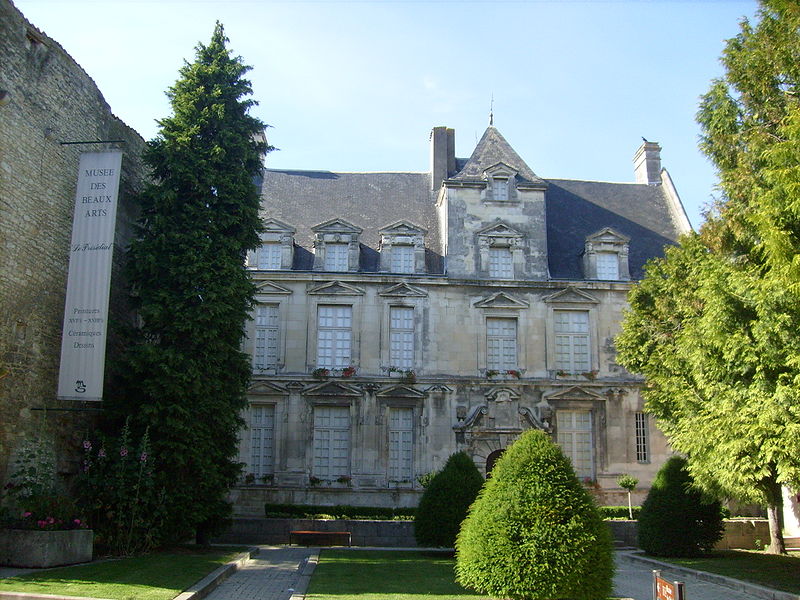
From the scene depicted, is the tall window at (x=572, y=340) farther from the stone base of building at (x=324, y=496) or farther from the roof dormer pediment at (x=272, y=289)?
the roof dormer pediment at (x=272, y=289)

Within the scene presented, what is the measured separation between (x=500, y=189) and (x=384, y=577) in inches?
601

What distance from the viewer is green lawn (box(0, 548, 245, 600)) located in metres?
9.69

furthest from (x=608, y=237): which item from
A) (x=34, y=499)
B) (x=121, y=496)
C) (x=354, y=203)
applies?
(x=34, y=499)

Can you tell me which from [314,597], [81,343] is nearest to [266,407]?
[81,343]

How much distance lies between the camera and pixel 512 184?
25.1m

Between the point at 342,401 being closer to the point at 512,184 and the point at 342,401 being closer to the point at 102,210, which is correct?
the point at 512,184

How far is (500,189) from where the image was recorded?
25.1 m

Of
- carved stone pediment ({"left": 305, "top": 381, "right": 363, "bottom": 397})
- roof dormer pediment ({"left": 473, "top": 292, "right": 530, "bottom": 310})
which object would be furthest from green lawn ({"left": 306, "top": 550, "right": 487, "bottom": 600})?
roof dormer pediment ({"left": 473, "top": 292, "right": 530, "bottom": 310})

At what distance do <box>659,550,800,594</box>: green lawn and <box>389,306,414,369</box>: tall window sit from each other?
32.3 ft

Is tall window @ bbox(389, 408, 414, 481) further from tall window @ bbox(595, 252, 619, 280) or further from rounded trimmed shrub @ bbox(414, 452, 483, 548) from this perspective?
tall window @ bbox(595, 252, 619, 280)

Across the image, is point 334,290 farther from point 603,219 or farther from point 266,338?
point 603,219

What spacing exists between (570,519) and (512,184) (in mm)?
16954

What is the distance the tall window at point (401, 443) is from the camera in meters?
23.1

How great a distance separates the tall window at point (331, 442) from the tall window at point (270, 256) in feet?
15.2
